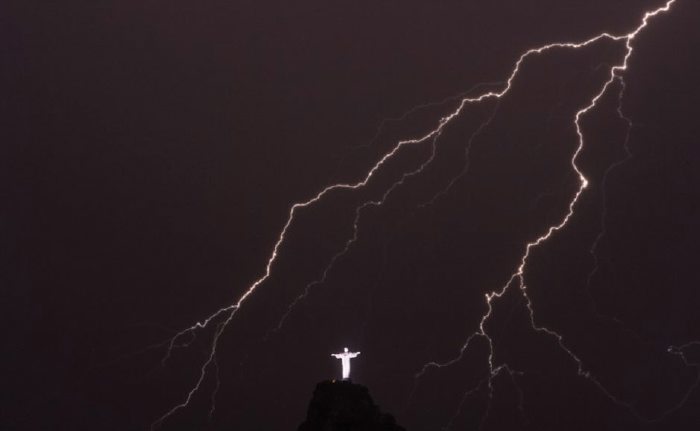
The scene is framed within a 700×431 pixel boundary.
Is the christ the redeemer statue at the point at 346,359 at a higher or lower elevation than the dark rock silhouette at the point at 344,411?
higher

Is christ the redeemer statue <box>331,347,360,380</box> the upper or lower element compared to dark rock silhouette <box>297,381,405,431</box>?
upper

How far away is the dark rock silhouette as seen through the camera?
14062 mm

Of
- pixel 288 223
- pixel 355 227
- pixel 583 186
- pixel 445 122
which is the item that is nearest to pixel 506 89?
pixel 445 122

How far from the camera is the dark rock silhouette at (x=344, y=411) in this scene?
14.1 meters

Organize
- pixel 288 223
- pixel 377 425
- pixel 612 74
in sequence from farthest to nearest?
pixel 288 223 → pixel 612 74 → pixel 377 425

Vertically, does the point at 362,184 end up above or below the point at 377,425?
above

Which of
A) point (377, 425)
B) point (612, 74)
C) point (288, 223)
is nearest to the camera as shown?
point (377, 425)

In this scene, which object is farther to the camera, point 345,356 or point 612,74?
point 612,74

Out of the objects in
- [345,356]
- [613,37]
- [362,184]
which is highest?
[613,37]

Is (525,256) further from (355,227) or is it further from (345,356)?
(345,356)

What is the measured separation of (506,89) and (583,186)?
3686 mm

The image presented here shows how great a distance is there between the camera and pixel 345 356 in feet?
47.3

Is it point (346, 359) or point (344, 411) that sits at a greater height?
point (346, 359)

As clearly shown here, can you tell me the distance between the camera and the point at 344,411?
14.2 m
